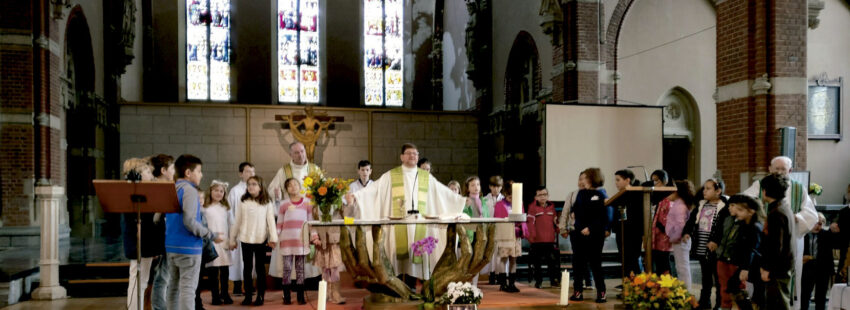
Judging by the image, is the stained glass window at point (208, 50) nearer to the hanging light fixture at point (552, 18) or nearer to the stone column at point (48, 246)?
Answer: the hanging light fixture at point (552, 18)

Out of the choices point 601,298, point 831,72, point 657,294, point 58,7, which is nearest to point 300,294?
point 601,298

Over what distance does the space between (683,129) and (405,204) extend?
9.73 metres

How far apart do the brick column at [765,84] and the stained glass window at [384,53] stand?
14.0 m

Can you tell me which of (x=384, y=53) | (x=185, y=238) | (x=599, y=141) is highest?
(x=384, y=53)

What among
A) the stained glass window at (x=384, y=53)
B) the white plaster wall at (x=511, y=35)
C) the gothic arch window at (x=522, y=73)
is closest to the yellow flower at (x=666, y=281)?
the white plaster wall at (x=511, y=35)

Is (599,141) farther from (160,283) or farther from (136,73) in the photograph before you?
(136,73)

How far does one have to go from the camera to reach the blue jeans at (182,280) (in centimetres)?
503

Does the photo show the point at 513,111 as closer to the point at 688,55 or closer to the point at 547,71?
the point at 547,71

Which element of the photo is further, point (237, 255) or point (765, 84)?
point (765, 84)

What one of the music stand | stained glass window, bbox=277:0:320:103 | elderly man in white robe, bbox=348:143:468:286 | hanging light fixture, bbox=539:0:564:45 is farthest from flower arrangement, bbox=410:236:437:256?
stained glass window, bbox=277:0:320:103

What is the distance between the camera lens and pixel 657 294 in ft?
17.7

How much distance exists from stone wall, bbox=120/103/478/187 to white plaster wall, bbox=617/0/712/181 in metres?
4.58

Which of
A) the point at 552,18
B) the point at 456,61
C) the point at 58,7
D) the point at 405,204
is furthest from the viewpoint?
the point at 456,61

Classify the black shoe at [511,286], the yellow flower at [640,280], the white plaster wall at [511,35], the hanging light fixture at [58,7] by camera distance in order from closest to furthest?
the yellow flower at [640,280], the black shoe at [511,286], the hanging light fixture at [58,7], the white plaster wall at [511,35]
